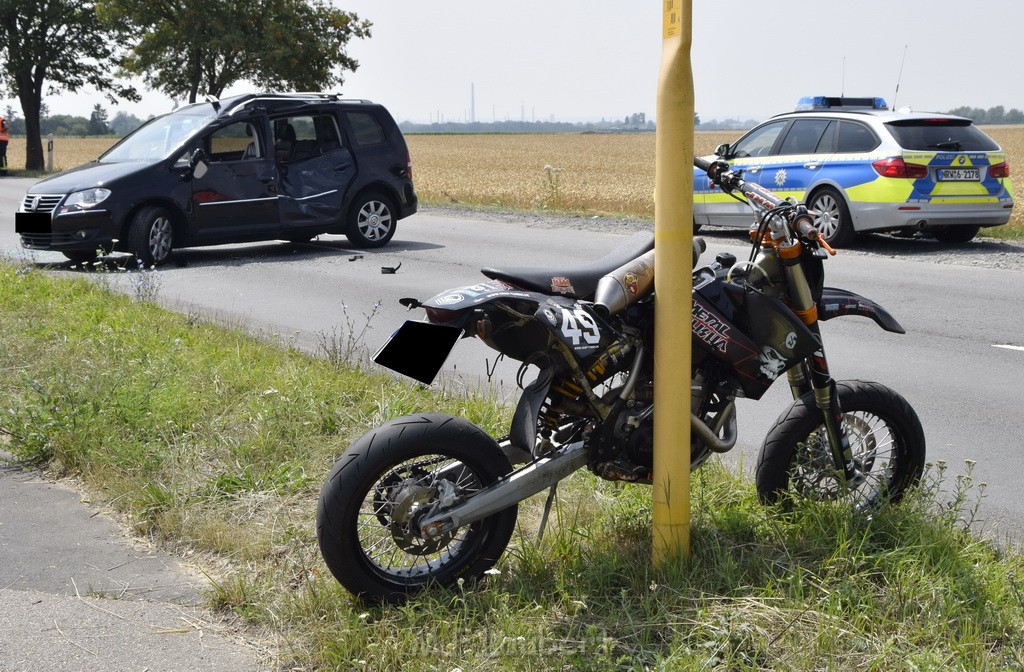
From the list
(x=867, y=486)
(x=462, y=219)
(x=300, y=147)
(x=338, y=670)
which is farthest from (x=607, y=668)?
(x=462, y=219)

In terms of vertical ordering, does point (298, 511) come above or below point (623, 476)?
below

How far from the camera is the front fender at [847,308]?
13.4 ft

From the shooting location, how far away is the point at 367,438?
3504 millimetres

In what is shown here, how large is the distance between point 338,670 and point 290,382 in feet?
9.87

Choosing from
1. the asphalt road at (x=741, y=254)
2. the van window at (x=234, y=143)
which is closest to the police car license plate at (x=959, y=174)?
the asphalt road at (x=741, y=254)

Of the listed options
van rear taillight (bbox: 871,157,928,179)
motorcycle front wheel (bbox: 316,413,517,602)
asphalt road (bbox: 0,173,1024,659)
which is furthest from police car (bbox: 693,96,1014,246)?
motorcycle front wheel (bbox: 316,413,517,602)

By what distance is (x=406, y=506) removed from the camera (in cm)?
354

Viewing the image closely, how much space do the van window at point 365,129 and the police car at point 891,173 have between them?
443 cm

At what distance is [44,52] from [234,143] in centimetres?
3182

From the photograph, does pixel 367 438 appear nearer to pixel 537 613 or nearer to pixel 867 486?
pixel 537 613

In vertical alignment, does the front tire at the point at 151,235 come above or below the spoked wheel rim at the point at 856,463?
above

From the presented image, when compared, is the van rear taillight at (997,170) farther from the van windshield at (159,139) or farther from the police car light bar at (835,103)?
the van windshield at (159,139)

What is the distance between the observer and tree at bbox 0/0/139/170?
133ft

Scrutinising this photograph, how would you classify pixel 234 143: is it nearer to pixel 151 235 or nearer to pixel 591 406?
pixel 151 235
